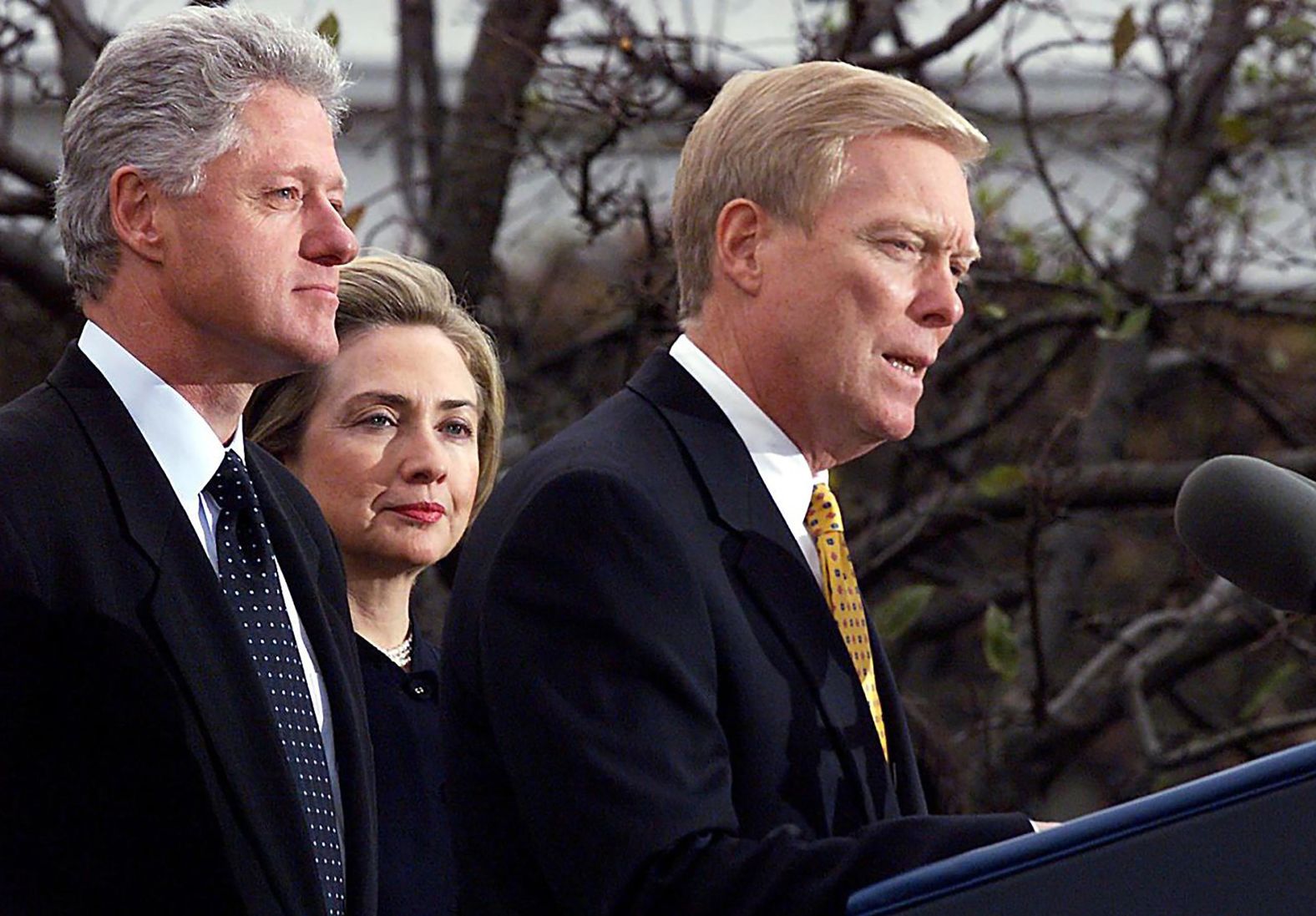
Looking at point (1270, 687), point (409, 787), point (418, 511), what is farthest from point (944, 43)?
point (409, 787)

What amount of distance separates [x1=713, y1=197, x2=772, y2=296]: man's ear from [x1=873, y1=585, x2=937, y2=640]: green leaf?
229 centimetres

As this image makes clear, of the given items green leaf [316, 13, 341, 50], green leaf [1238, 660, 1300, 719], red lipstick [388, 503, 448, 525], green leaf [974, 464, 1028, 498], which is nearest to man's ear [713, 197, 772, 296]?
red lipstick [388, 503, 448, 525]

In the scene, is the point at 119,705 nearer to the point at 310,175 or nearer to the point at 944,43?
the point at 310,175

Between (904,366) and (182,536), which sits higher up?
(904,366)

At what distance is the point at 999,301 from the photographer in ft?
19.7

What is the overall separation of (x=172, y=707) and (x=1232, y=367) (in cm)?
419

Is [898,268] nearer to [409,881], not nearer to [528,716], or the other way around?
[528,716]

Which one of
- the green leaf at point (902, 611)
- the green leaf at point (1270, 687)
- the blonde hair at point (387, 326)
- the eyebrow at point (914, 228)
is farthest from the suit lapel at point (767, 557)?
the green leaf at point (1270, 687)

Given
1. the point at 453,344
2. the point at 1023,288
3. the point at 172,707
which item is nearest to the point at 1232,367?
the point at 1023,288

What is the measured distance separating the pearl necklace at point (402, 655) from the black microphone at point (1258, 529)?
144 centimetres

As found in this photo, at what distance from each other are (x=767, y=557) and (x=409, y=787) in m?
0.89

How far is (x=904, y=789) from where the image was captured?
2.32 meters

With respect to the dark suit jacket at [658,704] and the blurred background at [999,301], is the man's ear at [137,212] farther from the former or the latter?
the blurred background at [999,301]

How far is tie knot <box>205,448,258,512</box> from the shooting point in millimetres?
2469
